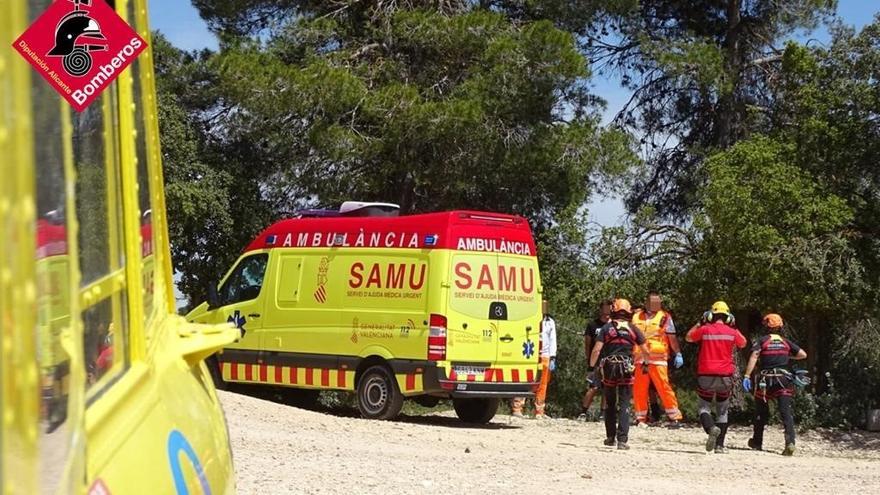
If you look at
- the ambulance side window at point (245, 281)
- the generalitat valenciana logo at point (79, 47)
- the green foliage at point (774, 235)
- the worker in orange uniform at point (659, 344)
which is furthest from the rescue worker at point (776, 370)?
the generalitat valenciana logo at point (79, 47)

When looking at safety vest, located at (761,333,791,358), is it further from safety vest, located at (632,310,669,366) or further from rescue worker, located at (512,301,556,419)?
rescue worker, located at (512,301,556,419)

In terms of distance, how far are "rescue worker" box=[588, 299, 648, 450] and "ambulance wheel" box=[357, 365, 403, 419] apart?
2.52m

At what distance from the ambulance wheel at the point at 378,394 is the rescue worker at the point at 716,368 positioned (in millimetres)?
3438

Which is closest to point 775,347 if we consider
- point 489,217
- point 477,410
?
point 489,217

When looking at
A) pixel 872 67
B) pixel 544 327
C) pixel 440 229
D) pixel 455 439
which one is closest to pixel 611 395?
pixel 455 439

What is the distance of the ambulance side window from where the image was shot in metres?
15.7

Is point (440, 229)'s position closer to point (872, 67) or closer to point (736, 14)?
point (872, 67)

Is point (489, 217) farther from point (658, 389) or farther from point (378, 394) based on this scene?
point (658, 389)

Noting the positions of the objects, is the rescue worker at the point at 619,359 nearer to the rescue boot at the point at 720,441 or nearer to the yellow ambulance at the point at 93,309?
the rescue boot at the point at 720,441

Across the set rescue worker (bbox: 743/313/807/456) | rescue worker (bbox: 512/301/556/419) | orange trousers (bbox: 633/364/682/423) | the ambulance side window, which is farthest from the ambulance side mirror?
rescue worker (bbox: 743/313/807/456)

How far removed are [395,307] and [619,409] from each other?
9.19ft

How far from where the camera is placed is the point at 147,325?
1865 mm

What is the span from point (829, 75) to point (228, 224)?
11.0 meters

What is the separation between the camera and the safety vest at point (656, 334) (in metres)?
16.1
